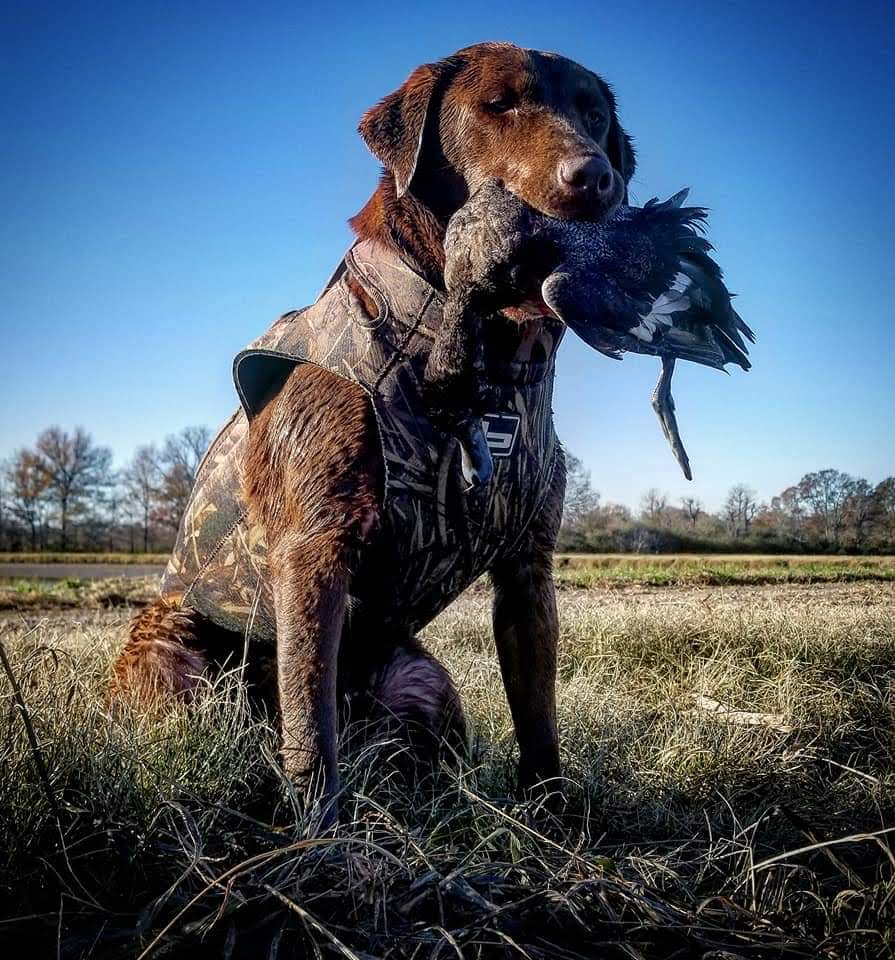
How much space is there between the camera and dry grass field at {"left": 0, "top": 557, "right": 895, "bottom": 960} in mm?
1441

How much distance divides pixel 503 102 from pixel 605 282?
2.69 feet

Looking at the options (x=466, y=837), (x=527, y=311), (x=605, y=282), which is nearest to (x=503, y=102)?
(x=527, y=311)

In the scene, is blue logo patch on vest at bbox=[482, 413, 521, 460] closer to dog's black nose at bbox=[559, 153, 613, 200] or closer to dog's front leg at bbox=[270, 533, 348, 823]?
dog's front leg at bbox=[270, 533, 348, 823]

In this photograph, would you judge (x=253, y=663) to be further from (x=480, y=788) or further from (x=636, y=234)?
(x=636, y=234)

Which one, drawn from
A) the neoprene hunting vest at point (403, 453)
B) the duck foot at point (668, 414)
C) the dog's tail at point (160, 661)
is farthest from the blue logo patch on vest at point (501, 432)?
the dog's tail at point (160, 661)

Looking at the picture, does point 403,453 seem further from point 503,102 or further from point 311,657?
point 503,102

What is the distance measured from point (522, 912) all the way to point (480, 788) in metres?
1.20

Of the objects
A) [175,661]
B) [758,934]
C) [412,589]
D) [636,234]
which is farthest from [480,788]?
[636,234]

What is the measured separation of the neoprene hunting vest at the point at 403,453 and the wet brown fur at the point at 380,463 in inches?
2.4

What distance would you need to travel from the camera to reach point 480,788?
269cm

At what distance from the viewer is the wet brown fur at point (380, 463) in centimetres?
205

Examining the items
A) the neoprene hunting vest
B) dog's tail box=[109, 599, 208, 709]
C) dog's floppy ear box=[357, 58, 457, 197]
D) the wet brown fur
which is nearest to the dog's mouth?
the wet brown fur

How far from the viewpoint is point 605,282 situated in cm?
172

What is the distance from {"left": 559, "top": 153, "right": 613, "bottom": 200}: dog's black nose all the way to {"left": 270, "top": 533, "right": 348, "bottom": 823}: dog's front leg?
1.07m
